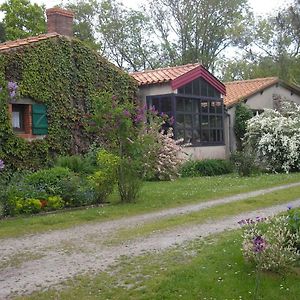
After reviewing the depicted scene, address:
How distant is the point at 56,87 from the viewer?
18.1 metres

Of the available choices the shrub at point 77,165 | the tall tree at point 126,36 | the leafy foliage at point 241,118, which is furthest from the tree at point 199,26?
the shrub at point 77,165

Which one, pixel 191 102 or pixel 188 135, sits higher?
pixel 191 102

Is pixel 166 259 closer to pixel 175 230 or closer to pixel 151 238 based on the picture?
pixel 151 238

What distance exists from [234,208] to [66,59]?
1014 centimetres

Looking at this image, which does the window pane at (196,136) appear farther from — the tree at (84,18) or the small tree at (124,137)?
the tree at (84,18)

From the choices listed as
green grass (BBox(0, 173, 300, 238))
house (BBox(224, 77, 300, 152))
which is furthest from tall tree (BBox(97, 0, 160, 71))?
green grass (BBox(0, 173, 300, 238))

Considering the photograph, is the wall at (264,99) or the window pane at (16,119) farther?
the wall at (264,99)

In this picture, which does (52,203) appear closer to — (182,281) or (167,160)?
(182,281)

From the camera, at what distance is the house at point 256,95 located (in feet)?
82.8

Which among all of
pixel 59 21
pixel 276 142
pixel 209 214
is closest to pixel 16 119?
pixel 59 21

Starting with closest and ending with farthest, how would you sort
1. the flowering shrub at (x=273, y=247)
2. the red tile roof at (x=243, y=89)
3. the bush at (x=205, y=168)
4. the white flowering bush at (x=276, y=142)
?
the flowering shrub at (x=273, y=247)
the bush at (x=205, y=168)
the white flowering bush at (x=276, y=142)
the red tile roof at (x=243, y=89)

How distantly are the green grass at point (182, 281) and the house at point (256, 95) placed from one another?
18714 millimetres

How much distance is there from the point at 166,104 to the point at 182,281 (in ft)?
51.7

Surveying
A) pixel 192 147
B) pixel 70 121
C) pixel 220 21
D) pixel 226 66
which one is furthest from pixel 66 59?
pixel 226 66
